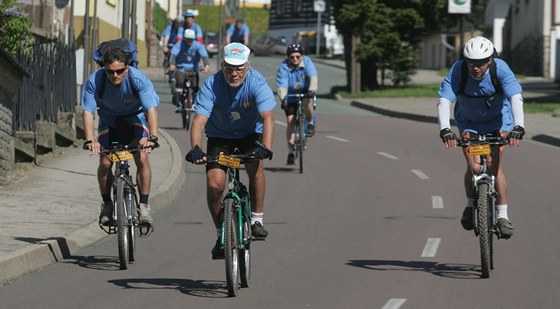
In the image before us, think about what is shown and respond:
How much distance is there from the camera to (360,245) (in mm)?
12977

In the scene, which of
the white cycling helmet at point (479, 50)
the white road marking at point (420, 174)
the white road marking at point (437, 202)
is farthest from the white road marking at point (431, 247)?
the white road marking at point (420, 174)

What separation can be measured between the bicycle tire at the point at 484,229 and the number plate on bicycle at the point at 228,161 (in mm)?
2014

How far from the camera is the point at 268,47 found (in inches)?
3275

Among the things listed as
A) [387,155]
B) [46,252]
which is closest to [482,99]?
[46,252]

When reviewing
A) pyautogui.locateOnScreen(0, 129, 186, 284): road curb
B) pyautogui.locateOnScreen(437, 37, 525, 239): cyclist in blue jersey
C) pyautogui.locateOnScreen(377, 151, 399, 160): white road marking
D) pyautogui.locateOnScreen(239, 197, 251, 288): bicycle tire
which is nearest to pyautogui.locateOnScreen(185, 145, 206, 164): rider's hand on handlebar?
pyautogui.locateOnScreen(239, 197, 251, 288): bicycle tire

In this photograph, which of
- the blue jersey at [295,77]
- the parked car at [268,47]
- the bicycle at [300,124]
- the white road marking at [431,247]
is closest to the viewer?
the white road marking at [431,247]

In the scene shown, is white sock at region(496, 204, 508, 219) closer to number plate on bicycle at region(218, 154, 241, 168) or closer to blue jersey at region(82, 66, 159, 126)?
number plate on bicycle at region(218, 154, 241, 168)

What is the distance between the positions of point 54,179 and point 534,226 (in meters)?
6.12

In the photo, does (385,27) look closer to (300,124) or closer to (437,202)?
(300,124)

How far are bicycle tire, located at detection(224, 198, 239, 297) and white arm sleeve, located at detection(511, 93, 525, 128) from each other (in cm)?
253

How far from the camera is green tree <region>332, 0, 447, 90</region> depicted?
4178 centimetres

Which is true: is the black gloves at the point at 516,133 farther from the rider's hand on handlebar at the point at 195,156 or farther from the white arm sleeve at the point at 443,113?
the rider's hand on handlebar at the point at 195,156

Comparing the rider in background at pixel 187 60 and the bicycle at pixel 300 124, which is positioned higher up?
the rider in background at pixel 187 60

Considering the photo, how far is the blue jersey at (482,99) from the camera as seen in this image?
1122 cm
